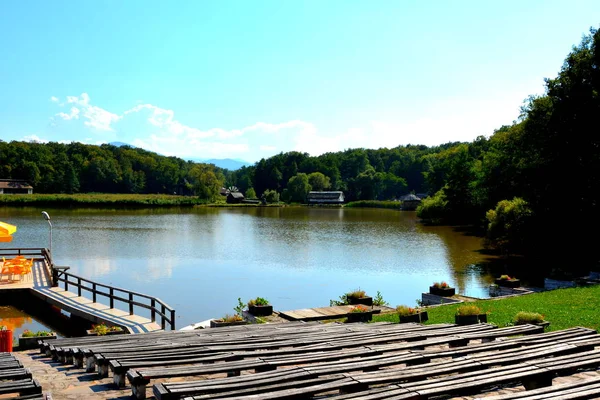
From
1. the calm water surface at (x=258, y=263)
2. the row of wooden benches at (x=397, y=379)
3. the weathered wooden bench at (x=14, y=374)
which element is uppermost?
the row of wooden benches at (x=397, y=379)

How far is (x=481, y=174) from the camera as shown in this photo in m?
63.2

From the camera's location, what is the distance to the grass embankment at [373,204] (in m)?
117

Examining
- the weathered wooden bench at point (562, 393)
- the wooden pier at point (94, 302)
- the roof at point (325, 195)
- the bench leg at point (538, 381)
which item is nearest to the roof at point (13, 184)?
the roof at point (325, 195)

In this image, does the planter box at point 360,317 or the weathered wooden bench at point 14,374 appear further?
the planter box at point 360,317

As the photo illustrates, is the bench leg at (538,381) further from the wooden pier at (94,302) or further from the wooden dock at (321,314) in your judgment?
the wooden pier at (94,302)

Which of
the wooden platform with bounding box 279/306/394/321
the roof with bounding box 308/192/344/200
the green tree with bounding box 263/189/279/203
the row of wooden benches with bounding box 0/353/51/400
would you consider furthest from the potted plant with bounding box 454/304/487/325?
the green tree with bounding box 263/189/279/203

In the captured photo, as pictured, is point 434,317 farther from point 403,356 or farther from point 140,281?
point 140,281

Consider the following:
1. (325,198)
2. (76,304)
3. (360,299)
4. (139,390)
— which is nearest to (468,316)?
(360,299)

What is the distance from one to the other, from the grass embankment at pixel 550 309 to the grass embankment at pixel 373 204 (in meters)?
98.9

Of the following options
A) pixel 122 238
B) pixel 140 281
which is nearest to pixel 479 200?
pixel 122 238

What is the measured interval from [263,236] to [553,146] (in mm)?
26903

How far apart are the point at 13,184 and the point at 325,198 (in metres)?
67.0

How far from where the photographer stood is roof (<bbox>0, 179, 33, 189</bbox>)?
10481 cm

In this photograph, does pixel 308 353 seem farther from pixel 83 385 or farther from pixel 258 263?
pixel 258 263
